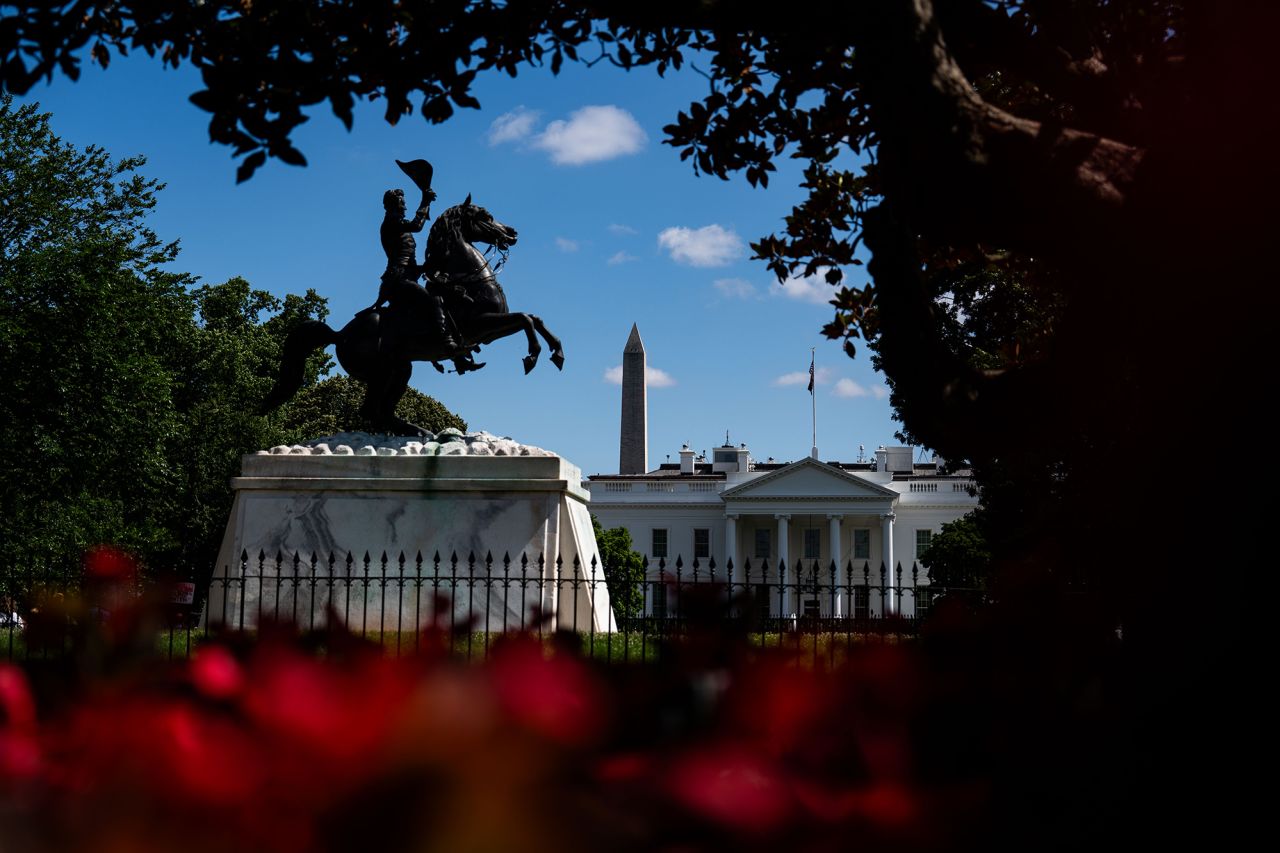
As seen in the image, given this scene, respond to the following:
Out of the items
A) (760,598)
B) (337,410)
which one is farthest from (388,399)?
(337,410)

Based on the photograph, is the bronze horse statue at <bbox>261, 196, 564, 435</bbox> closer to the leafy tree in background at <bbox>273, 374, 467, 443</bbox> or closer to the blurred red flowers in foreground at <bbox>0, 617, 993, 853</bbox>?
the blurred red flowers in foreground at <bbox>0, 617, 993, 853</bbox>

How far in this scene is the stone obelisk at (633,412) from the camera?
77500mm

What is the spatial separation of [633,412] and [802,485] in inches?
552

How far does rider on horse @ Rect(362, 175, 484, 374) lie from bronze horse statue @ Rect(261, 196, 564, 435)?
9 cm

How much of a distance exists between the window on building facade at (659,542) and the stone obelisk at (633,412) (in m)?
6.56

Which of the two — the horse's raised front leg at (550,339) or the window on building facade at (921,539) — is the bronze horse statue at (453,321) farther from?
the window on building facade at (921,539)

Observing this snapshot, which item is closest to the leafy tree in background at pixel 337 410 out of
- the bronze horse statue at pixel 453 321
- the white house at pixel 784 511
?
the white house at pixel 784 511

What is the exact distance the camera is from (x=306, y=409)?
41.7 m

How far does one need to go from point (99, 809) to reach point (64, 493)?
2522 cm

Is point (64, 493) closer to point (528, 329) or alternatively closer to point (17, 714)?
point (528, 329)

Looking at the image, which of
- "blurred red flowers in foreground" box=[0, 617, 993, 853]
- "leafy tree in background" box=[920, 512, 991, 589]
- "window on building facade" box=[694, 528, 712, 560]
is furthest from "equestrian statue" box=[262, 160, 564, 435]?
"window on building facade" box=[694, 528, 712, 560]

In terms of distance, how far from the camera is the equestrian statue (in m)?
12.6

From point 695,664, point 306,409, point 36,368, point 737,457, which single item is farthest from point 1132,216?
point 737,457

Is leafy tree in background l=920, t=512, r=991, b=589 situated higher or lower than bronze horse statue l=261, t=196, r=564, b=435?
lower
